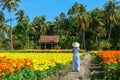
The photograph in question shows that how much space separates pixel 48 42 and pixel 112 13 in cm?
1648

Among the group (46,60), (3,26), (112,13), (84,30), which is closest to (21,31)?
(3,26)

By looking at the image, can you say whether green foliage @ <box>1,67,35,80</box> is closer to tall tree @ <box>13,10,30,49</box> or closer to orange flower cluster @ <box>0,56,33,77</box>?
→ orange flower cluster @ <box>0,56,33,77</box>

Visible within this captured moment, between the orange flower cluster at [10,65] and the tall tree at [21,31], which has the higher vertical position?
the tall tree at [21,31]

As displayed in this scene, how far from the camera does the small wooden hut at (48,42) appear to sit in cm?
8466

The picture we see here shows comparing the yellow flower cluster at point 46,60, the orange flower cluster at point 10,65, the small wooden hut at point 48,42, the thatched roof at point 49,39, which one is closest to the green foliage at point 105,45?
the small wooden hut at point 48,42

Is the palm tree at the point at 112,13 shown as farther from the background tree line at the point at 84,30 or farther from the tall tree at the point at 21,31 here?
the tall tree at the point at 21,31

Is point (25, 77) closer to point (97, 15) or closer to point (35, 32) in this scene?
point (97, 15)

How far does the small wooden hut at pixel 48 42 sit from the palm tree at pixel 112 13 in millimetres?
12547

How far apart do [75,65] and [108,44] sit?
59.0 metres

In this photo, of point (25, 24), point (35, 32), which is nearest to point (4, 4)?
point (25, 24)

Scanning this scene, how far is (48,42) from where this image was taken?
283 ft

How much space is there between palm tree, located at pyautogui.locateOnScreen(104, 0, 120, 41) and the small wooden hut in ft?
41.2

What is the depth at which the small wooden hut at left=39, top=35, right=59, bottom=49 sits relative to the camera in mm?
84656

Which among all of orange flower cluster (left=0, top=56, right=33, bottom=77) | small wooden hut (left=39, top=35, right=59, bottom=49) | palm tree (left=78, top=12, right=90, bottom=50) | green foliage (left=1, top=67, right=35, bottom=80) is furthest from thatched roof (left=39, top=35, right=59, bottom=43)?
green foliage (left=1, top=67, right=35, bottom=80)
